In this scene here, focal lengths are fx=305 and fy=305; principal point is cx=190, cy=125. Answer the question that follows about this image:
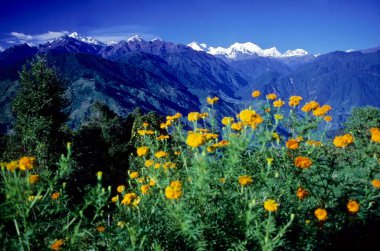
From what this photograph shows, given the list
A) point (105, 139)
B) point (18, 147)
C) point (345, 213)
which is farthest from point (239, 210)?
point (105, 139)

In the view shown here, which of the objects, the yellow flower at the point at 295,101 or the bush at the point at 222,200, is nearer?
the bush at the point at 222,200

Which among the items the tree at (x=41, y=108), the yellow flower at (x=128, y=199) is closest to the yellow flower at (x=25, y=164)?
the yellow flower at (x=128, y=199)

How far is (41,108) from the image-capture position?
97.1 ft

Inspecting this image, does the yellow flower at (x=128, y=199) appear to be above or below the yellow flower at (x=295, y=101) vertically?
below

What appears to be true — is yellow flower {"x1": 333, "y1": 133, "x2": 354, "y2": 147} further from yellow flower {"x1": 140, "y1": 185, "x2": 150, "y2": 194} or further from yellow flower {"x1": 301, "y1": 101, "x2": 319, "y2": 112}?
yellow flower {"x1": 140, "y1": 185, "x2": 150, "y2": 194}

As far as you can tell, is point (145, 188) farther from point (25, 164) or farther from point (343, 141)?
point (343, 141)

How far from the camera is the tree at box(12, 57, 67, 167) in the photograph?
94.5 feet

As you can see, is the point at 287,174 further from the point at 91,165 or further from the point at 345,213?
the point at 91,165

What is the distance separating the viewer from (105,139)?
42.7 metres

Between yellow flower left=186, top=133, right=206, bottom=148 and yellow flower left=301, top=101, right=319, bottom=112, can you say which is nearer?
yellow flower left=186, top=133, right=206, bottom=148

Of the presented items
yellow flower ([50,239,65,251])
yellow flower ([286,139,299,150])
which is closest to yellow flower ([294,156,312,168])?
yellow flower ([286,139,299,150])

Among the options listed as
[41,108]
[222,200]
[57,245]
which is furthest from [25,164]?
[41,108]

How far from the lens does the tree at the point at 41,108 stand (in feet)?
94.5

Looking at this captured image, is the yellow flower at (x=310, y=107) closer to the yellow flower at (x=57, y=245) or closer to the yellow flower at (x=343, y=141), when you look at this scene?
the yellow flower at (x=343, y=141)
